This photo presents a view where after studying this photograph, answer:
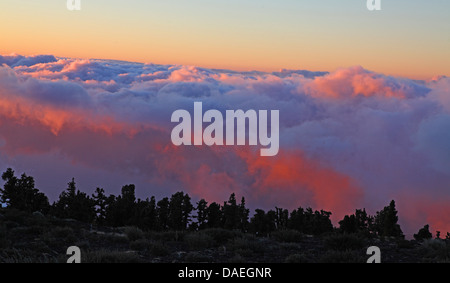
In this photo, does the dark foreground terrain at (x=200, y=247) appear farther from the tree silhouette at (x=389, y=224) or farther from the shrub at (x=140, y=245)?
the tree silhouette at (x=389, y=224)

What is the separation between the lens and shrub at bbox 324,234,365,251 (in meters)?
14.8

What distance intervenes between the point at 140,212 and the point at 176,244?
12186mm

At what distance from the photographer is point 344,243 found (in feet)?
48.9

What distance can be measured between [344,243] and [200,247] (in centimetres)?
482

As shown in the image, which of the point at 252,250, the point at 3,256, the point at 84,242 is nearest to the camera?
the point at 3,256

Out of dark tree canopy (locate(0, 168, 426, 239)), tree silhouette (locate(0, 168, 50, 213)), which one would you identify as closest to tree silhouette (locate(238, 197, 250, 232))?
dark tree canopy (locate(0, 168, 426, 239))

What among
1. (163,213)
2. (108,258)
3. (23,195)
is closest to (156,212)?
(163,213)

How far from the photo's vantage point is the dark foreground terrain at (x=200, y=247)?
1278 centimetres

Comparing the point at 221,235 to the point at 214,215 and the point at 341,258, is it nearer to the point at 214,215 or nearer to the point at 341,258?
the point at 341,258

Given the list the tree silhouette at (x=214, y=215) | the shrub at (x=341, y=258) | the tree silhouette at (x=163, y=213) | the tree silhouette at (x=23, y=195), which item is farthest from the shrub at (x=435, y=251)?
the tree silhouette at (x=23, y=195)
